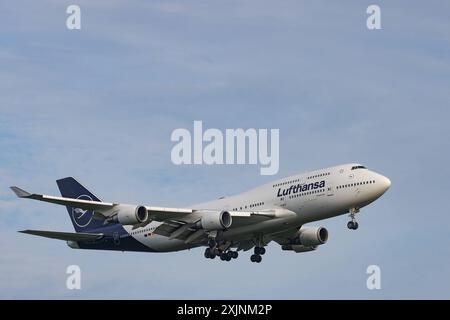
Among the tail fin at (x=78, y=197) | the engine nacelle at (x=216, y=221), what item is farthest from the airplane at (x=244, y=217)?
the tail fin at (x=78, y=197)

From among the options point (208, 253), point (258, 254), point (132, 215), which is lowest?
point (208, 253)

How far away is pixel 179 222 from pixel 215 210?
3.42 m

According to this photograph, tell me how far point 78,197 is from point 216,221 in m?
19.3

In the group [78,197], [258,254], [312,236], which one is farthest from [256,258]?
[78,197]

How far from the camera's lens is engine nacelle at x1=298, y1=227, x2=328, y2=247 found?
79938 millimetres

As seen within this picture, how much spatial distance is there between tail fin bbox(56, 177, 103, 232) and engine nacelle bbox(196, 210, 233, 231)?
15.5 m

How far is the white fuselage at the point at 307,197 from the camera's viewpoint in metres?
69.5

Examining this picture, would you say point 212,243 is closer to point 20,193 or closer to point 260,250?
point 260,250

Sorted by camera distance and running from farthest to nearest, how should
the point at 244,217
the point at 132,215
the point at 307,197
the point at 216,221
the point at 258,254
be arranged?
→ the point at 258,254 < the point at 244,217 < the point at 216,221 < the point at 307,197 < the point at 132,215

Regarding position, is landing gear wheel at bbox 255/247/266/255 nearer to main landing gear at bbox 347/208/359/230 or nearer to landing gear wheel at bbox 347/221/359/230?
main landing gear at bbox 347/208/359/230

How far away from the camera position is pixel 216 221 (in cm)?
7156

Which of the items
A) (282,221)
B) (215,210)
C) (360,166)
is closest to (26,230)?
(215,210)

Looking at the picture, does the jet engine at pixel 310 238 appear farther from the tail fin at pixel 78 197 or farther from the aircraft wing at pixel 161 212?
the tail fin at pixel 78 197
